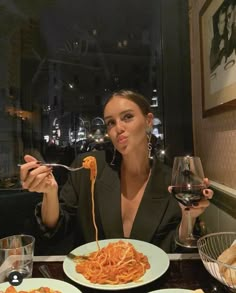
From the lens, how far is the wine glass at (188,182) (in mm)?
1046

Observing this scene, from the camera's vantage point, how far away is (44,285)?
0.87 meters

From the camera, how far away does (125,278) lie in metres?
0.90

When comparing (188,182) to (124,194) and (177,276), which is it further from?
(124,194)

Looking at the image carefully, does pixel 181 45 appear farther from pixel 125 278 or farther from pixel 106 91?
pixel 125 278

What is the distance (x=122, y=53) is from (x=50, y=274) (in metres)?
1.51

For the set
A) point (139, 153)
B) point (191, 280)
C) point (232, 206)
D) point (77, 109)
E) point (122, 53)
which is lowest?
point (191, 280)

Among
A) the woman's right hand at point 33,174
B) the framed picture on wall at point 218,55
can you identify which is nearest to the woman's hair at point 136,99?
the framed picture on wall at point 218,55

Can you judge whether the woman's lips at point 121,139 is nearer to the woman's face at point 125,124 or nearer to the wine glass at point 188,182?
the woman's face at point 125,124

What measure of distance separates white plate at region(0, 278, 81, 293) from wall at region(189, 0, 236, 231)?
72 centimetres

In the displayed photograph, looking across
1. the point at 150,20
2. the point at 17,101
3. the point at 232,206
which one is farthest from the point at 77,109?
the point at 232,206

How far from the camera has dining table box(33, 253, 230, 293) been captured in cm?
87

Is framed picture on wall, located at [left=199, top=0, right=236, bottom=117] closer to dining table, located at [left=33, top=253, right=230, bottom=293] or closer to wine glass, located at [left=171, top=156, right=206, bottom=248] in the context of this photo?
wine glass, located at [left=171, top=156, right=206, bottom=248]

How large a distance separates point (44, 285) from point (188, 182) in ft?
1.96

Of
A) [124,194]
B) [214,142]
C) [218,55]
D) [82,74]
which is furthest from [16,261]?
[82,74]
